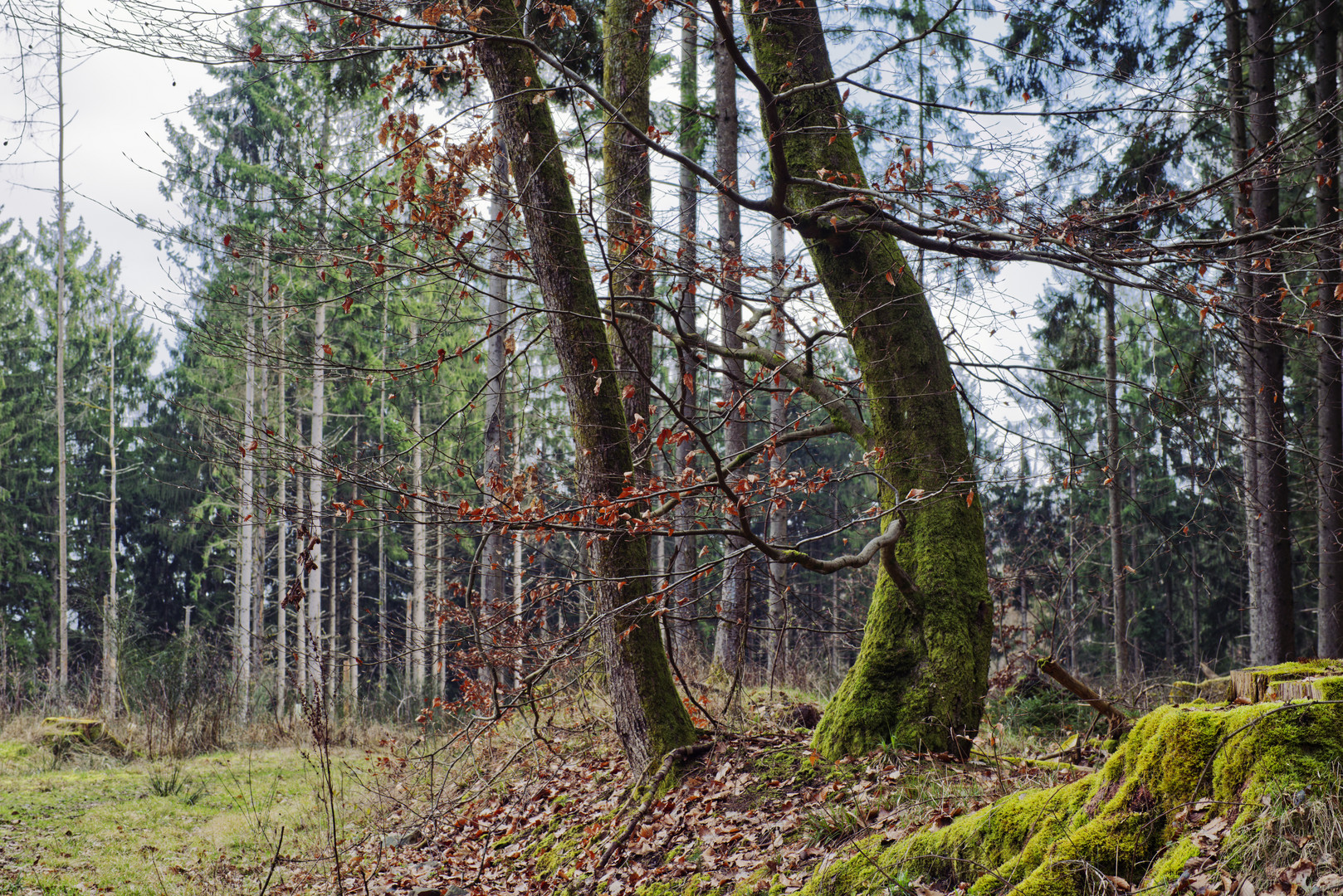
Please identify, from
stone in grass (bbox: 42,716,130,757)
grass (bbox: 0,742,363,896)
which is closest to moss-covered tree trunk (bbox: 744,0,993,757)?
grass (bbox: 0,742,363,896)

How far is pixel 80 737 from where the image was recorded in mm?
9898

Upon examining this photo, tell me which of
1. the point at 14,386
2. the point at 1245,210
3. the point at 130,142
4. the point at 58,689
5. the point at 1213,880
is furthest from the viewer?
the point at 14,386

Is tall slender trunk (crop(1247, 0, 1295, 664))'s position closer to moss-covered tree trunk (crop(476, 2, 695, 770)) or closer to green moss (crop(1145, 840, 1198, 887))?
moss-covered tree trunk (crop(476, 2, 695, 770))

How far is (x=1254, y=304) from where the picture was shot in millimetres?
4301

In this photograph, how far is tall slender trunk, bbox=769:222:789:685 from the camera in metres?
4.87

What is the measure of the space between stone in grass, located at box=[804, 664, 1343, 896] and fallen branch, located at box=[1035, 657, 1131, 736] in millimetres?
556

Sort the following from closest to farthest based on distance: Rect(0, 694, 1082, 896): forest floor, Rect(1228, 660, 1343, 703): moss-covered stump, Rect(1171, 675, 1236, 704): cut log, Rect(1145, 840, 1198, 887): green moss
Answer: Rect(1145, 840, 1198, 887): green moss < Rect(1228, 660, 1343, 703): moss-covered stump < Rect(0, 694, 1082, 896): forest floor < Rect(1171, 675, 1236, 704): cut log

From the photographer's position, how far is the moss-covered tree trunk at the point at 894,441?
4359mm

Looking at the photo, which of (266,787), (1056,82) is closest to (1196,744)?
(1056,82)

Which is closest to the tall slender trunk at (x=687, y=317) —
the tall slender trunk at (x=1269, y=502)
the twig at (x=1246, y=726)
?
the twig at (x=1246, y=726)

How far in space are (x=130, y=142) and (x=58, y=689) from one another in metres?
13.1

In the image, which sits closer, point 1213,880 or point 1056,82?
point 1213,880

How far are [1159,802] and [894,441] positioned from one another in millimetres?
2770

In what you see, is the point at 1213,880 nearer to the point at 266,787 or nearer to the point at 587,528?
the point at 587,528
